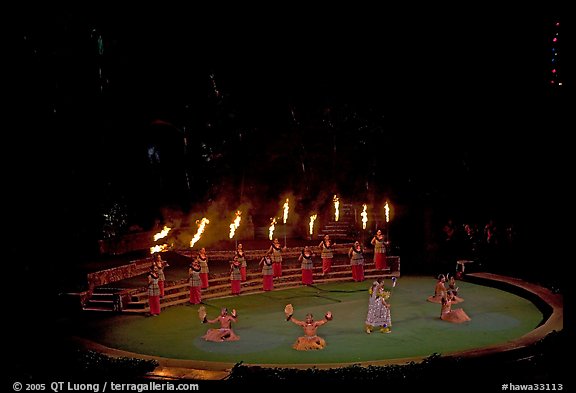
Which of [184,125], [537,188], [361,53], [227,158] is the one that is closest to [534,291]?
[537,188]

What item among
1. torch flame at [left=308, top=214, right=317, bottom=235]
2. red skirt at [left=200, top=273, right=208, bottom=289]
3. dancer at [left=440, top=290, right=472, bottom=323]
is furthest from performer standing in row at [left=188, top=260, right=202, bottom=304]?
torch flame at [left=308, top=214, right=317, bottom=235]

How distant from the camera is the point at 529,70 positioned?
23.3 m

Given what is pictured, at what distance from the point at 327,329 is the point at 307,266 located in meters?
5.85

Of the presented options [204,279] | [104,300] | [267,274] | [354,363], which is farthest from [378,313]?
[104,300]

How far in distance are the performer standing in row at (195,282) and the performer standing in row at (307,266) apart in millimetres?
A: 4167

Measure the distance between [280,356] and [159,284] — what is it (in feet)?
21.9

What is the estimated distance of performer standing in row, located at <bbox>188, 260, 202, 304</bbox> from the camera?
17.4 meters

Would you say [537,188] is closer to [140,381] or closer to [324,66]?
[324,66]

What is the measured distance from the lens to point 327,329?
14422 millimetres

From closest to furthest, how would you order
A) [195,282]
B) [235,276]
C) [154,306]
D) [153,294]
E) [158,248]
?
[153,294], [154,306], [195,282], [235,276], [158,248]

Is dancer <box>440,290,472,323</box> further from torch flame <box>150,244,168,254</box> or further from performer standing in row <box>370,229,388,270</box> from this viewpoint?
torch flame <box>150,244,168,254</box>

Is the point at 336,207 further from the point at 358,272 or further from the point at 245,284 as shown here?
the point at 245,284

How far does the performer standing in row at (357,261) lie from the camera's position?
67.8 ft

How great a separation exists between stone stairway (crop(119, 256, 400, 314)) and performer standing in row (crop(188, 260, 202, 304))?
54 cm
